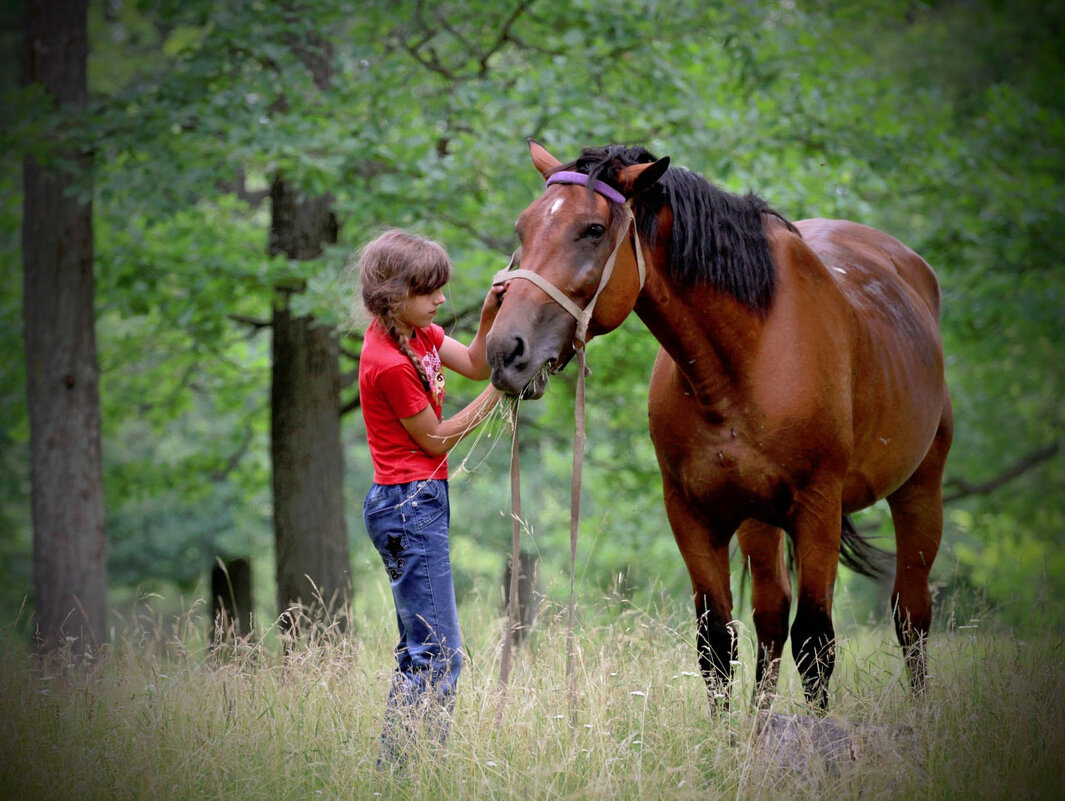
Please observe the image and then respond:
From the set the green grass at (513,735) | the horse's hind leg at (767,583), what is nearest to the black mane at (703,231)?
the horse's hind leg at (767,583)

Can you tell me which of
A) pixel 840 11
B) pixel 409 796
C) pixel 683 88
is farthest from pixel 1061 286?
pixel 409 796

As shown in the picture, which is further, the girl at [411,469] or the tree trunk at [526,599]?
the tree trunk at [526,599]

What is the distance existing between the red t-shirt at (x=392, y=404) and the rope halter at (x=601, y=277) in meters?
0.47

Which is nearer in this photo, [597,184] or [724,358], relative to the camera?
[597,184]

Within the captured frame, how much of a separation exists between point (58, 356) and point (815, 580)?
6307 millimetres

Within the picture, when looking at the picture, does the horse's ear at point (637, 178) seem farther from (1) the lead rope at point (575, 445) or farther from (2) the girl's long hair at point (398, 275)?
(2) the girl's long hair at point (398, 275)

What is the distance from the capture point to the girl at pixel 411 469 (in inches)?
128

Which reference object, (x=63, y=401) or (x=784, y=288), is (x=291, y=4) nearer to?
(x=63, y=401)

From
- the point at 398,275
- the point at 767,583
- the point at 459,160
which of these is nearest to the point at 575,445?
the point at 398,275

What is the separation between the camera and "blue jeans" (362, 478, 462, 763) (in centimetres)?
324

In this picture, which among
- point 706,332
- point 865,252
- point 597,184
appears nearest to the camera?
point 597,184

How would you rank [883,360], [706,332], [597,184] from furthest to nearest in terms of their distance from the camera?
[883,360] → [706,332] → [597,184]

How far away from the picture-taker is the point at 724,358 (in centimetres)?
352

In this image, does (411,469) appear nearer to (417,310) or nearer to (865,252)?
(417,310)
